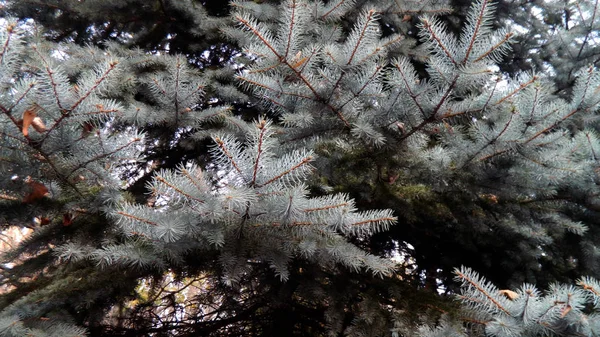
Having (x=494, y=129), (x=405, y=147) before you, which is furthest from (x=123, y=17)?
(x=494, y=129)

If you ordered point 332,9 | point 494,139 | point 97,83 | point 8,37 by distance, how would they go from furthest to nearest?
point 332,9 < point 494,139 < point 97,83 < point 8,37

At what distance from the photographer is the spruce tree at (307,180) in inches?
62.3

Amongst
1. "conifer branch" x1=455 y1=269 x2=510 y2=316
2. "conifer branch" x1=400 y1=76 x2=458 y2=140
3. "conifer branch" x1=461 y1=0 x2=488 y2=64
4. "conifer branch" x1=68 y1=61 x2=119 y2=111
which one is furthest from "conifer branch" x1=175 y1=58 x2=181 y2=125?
"conifer branch" x1=455 y1=269 x2=510 y2=316

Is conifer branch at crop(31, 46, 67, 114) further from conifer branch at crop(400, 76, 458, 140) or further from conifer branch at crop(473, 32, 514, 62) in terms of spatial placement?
conifer branch at crop(473, 32, 514, 62)

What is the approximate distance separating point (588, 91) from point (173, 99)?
2.23m

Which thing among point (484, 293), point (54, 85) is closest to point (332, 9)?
point (54, 85)

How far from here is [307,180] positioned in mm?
2443

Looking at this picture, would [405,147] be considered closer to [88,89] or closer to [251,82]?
[251,82]

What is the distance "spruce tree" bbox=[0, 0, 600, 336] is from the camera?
1.58m

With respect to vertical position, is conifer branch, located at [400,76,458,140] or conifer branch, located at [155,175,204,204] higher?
conifer branch, located at [400,76,458,140]

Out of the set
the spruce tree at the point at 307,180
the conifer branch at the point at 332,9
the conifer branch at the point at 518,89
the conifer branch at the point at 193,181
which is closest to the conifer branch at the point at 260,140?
the spruce tree at the point at 307,180

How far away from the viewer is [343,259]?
1.80 m

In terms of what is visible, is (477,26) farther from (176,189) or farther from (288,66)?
(176,189)

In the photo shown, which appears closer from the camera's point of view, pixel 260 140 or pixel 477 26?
pixel 260 140
